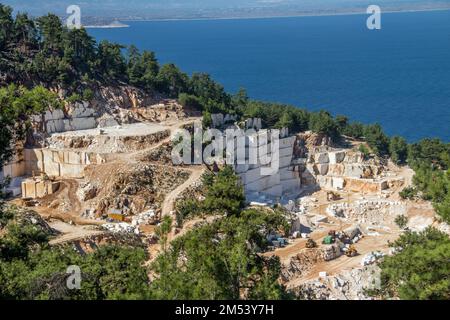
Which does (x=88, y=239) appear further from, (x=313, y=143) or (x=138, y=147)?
(x=313, y=143)

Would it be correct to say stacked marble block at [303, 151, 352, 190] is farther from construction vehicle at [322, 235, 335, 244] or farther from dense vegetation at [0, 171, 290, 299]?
dense vegetation at [0, 171, 290, 299]

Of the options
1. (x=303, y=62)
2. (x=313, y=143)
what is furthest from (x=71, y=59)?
(x=303, y=62)

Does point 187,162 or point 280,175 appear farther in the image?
point 280,175

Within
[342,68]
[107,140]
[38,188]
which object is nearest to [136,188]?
[107,140]

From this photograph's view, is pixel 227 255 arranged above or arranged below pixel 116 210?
above
